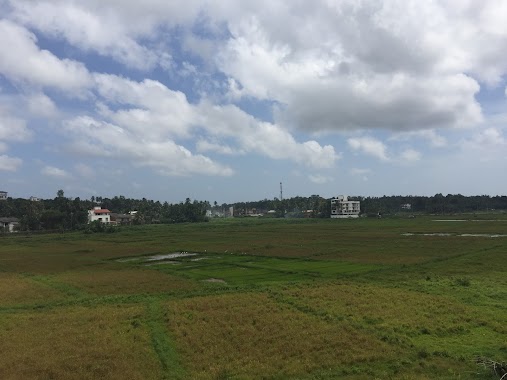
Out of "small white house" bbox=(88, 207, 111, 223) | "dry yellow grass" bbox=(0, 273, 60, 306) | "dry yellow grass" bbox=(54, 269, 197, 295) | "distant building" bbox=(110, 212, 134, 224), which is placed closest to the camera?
"dry yellow grass" bbox=(0, 273, 60, 306)

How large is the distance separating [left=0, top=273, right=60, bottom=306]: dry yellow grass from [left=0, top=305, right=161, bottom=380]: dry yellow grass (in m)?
3.59

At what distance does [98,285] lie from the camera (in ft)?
92.2

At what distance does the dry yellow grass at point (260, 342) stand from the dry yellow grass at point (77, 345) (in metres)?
1.50

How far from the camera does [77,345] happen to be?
1555 cm

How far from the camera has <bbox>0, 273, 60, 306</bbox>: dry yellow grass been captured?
78.1ft

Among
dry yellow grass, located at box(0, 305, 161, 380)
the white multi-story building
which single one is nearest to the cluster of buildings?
the white multi-story building

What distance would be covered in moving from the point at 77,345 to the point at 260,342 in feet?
22.1

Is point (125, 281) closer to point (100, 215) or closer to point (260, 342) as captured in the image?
point (260, 342)

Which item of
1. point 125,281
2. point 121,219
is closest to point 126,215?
point 121,219

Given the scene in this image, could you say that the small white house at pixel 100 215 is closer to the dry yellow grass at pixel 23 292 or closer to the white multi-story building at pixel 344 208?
the white multi-story building at pixel 344 208

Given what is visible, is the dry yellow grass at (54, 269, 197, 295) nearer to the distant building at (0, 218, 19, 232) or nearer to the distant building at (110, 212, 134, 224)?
the distant building at (0, 218, 19, 232)

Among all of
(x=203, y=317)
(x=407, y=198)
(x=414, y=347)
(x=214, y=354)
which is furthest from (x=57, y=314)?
(x=407, y=198)

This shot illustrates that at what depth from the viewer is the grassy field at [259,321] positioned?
1336cm

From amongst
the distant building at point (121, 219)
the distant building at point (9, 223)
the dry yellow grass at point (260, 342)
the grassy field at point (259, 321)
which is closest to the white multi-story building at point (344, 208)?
the distant building at point (121, 219)
